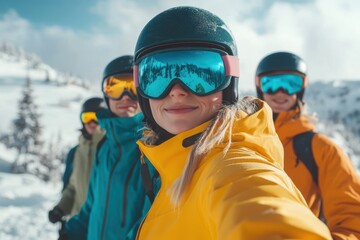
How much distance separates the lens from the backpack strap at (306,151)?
2725 millimetres

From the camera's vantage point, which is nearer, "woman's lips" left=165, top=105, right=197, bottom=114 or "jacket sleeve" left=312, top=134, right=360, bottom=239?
"woman's lips" left=165, top=105, right=197, bottom=114

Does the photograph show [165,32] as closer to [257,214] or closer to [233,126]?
[233,126]

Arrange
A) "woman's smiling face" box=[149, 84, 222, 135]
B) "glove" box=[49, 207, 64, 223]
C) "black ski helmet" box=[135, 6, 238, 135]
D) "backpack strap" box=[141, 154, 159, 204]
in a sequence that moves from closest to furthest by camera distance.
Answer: "woman's smiling face" box=[149, 84, 222, 135]
"black ski helmet" box=[135, 6, 238, 135]
"backpack strap" box=[141, 154, 159, 204]
"glove" box=[49, 207, 64, 223]

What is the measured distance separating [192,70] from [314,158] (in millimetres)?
1585

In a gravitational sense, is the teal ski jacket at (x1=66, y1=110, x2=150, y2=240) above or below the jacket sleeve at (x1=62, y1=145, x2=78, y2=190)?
above

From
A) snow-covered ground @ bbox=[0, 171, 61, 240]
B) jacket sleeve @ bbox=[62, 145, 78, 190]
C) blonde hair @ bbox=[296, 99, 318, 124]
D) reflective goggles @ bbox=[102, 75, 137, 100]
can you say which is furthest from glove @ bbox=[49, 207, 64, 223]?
snow-covered ground @ bbox=[0, 171, 61, 240]

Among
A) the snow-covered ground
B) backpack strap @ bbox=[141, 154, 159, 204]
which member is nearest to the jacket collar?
backpack strap @ bbox=[141, 154, 159, 204]

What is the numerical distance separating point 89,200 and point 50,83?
439ft

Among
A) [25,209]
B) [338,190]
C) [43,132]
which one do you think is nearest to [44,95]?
[43,132]

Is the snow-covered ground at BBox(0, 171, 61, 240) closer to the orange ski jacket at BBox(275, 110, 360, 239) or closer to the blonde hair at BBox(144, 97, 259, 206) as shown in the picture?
the orange ski jacket at BBox(275, 110, 360, 239)

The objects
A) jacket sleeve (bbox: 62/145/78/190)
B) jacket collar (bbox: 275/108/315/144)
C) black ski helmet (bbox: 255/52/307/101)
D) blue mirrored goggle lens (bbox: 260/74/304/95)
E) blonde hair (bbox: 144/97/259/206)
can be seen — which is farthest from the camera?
jacket sleeve (bbox: 62/145/78/190)

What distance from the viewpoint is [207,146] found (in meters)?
1.31

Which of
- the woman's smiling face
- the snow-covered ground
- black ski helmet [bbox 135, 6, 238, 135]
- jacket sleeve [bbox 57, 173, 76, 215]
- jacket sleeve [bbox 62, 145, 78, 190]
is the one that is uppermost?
black ski helmet [bbox 135, 6, 238, 135]

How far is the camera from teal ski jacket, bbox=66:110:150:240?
2.38m
